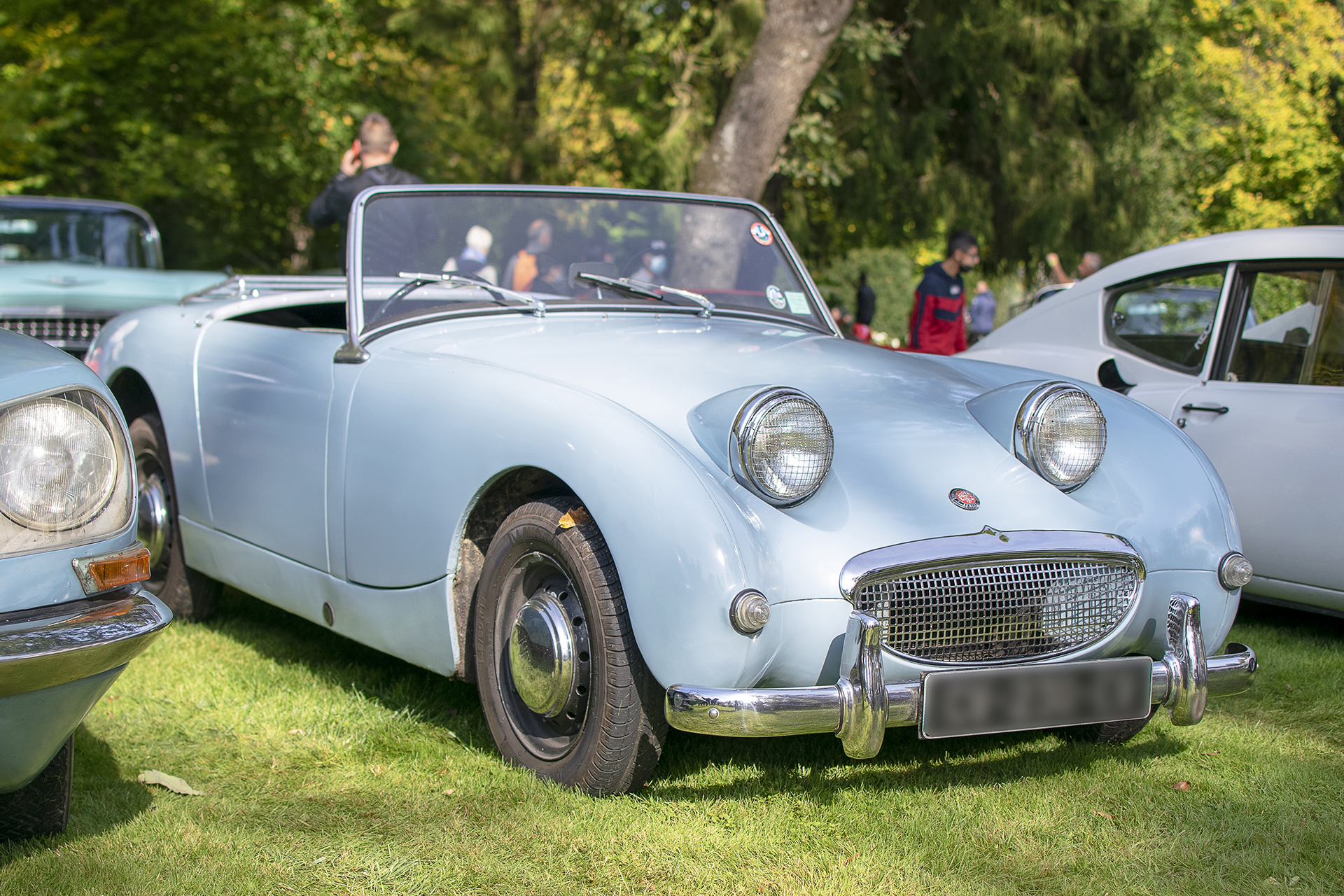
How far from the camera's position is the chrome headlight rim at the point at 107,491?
204cm

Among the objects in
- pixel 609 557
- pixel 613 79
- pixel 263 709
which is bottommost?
pixel 263 709

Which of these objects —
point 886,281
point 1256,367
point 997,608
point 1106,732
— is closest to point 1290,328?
point 1256,367

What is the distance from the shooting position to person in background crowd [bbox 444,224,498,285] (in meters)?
3.89

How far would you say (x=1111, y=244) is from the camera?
669 inches

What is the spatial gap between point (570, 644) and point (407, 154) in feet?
55.7

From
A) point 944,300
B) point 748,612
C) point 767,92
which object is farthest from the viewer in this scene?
point 767,92

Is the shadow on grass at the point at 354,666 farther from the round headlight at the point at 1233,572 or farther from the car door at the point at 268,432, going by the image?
the round headlight at the point at 1233,572

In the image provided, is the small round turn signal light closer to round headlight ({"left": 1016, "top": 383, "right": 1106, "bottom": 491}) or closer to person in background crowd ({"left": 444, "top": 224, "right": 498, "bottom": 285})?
round headlight ({"left": 1016, "top": 383, "right": 1106, "bottom": 491})

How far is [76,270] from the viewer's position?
8.36m

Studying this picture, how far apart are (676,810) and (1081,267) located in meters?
11.1

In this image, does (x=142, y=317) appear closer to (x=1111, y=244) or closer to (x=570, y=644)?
(x=570, y=644)

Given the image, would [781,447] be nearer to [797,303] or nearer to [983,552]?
[983,552]

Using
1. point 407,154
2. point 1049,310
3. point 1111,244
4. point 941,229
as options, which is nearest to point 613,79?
point 407,154

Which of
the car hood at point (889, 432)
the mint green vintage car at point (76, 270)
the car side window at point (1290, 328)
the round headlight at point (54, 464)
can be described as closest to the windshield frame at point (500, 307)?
the car hood at point (889, 432)
